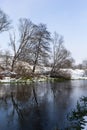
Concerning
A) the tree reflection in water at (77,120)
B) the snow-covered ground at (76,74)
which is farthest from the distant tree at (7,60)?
the tree reflection in water at (77,120)

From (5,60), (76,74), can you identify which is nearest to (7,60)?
(5,60)

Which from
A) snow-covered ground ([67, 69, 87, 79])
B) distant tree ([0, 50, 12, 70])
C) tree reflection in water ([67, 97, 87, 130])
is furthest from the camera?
snow-covered ground ([67, 69, 87, 79])

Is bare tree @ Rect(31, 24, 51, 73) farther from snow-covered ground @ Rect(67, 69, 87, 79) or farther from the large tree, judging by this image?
snow-covered ground @ Rect(67, 69, 87, 79)

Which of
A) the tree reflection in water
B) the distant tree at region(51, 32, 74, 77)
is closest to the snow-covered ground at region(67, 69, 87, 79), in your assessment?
the distant tree at region(51, 32, 74, 77)

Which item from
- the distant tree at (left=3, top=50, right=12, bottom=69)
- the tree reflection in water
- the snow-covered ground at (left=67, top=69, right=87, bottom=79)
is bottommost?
the tree reflection in water

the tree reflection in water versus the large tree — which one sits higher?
the large tree

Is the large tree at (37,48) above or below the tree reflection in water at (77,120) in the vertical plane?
above

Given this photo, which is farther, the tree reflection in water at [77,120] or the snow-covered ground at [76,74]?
the snow-covered ground at [76,74]

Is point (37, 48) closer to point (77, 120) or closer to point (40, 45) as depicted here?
point (40, 45)

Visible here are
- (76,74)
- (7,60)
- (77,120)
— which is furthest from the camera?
(76,74)

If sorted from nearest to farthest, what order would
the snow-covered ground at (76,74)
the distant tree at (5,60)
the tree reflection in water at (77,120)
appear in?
the tree reflection in water at (77,120), the distant tree at (5,60), the snow-covered ground at (76,74)

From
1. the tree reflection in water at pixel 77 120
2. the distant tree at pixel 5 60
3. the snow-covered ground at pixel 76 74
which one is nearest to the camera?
the tree reflection in water at pixel 77 120

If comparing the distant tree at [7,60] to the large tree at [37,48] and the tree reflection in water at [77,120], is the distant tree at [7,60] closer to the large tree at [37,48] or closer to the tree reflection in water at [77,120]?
the large tree at [37,48]

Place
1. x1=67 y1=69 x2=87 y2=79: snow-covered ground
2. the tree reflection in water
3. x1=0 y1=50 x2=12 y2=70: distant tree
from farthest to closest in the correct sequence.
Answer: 1. x1=67 y1=69 x2=87 y2=79: snow-covered ground
2. x1=0 y1=50 x2=12 y2=70: distant tree
3. the tree reflection in water
